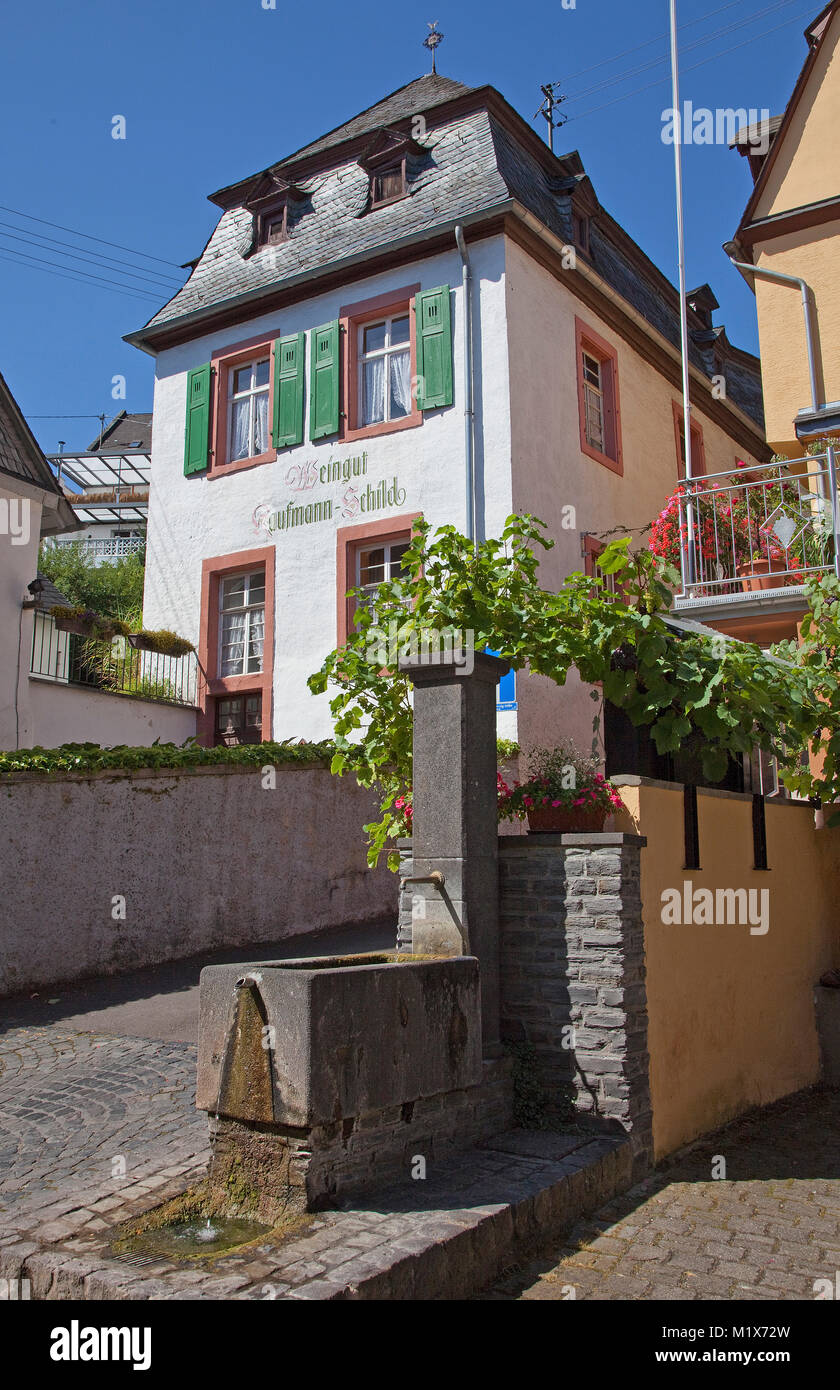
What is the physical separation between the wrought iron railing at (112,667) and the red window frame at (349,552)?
98.1 inches

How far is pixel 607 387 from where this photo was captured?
1608 cm

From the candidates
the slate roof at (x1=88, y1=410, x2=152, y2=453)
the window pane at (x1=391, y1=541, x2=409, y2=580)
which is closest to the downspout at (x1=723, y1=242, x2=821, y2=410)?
the window pane at (x1=391, y1=541, x2=409, y2=580)

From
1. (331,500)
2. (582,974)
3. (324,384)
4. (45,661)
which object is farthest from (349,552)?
(582,974)

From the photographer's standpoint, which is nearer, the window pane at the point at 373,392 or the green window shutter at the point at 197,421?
the window pane at the point at 373,392

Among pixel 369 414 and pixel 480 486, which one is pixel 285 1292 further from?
pixel 369 414

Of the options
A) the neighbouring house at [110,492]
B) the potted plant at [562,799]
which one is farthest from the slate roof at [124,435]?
the potted plant at [562,799]

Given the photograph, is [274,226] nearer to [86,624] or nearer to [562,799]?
[86,624]

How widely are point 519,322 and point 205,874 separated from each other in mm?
7906

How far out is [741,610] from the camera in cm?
984

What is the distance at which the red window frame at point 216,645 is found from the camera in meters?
15.1

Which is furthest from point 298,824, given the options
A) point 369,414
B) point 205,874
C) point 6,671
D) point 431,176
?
point 431,176

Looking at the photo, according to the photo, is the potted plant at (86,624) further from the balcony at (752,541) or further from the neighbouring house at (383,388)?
the balcony at (752,541)

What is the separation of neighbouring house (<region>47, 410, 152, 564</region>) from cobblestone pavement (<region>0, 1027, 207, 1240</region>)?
35.6 m
